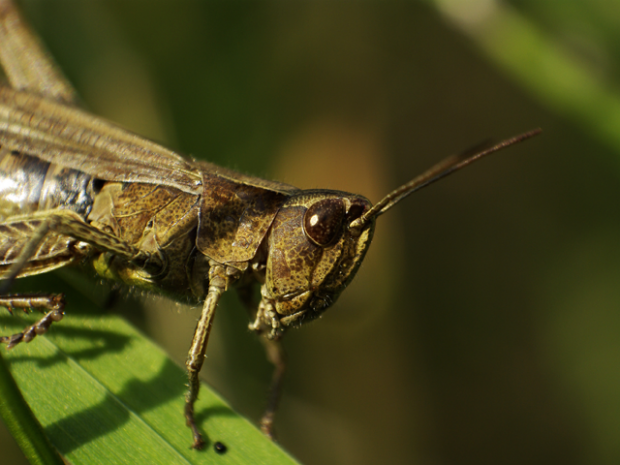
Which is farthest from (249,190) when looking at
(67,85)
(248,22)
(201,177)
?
(248,22)

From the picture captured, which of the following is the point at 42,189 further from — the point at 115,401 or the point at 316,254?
the point at 316,254

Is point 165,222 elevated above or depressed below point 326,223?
below

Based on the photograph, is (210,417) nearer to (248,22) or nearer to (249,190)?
(249,190)

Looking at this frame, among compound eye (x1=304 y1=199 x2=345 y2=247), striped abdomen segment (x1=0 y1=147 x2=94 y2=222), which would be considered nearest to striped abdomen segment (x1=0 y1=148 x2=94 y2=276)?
striped abdomen segment (x1=0 y1=147 x2=94 y2=222)

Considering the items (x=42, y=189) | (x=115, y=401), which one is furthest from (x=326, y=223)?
(x=42, y=189)

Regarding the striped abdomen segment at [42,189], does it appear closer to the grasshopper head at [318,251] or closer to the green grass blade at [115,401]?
the green grass blade at [115,401]

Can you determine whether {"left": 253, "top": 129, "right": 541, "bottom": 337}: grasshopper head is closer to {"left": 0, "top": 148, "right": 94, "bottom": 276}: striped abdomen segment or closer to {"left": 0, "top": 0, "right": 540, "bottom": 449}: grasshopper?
{"left": 0, "top": 0, "right": 540, "bottom": 449}: grasshopper
